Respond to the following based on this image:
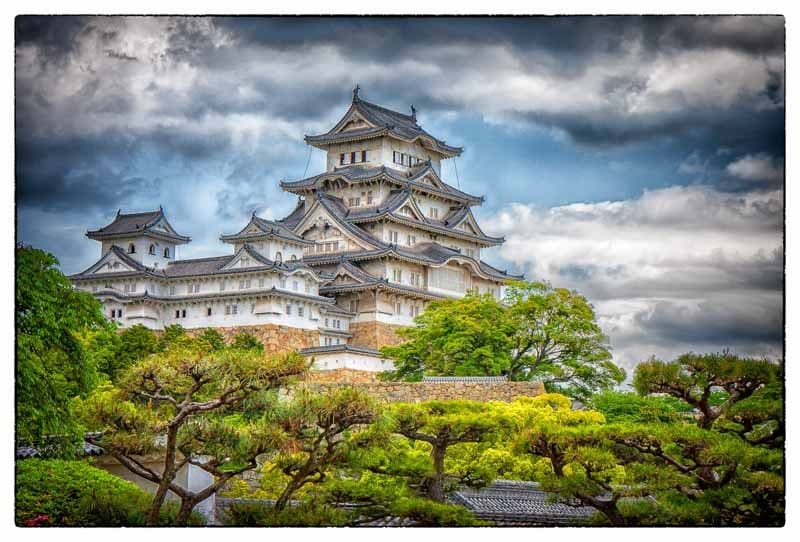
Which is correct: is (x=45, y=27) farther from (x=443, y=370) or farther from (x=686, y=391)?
(x=443, y=370)

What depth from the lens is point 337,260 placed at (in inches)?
1517

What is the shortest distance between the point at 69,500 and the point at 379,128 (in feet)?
85.1

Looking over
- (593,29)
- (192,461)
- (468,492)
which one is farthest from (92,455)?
(593,29)

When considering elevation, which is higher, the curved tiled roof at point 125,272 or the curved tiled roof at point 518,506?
the curved tiled roof at point 125,272

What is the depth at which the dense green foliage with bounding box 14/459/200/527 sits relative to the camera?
1496 centimetres

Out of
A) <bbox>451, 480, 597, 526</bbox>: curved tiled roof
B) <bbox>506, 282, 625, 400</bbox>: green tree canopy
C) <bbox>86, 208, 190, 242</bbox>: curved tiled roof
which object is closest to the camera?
<bbox>451, 480, 597, 526</bbox>: curved tiled roof

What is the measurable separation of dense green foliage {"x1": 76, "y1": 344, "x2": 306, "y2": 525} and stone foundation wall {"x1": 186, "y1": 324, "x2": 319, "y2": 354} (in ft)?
63.3

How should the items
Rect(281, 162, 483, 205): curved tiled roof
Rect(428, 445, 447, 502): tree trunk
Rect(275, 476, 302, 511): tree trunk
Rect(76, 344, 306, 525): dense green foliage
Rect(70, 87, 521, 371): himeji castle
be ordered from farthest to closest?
Rect(281, 162, 483, 205): curved tiled roof
Rect(70, 87, 521, 371): himeji castle
Rect(428, 445, 447, 502): tree trunk
Rect(275, 476, 302, 511): tree trunk
Rect(76, 344, 306, 525): dense green foliage

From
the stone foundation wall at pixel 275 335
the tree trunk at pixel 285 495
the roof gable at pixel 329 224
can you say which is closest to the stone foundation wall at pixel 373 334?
the stone foundation wall at pixel 275 335

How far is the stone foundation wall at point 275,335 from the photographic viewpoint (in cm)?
3497

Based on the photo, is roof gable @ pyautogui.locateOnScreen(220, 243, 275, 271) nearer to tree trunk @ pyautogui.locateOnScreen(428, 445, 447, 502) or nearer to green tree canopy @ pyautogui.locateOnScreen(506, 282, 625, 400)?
green tree canopy @ pyautogui.locateOnScreen(506, 282, 625, 400)

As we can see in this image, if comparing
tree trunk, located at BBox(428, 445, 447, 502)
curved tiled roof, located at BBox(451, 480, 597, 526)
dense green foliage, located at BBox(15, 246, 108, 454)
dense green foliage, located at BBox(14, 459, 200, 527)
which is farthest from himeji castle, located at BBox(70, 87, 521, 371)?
dense green foliage, located at BBox(14, 459, 200, 527)

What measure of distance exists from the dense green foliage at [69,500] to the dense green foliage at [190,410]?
0.42 metres

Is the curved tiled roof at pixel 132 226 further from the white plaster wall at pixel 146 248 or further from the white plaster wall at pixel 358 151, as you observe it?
the white plaster wall at pixel 358 151
